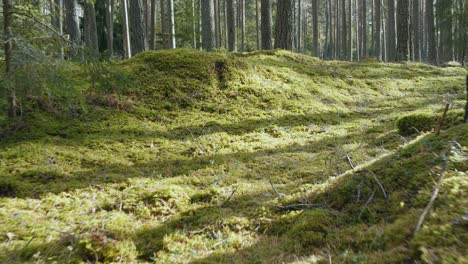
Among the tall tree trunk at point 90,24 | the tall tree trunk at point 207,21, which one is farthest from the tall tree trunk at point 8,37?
the tall tree trunk at point 90,24

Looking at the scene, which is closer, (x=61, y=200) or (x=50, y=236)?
(x=50, y=236)

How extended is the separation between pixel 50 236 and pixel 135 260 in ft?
2.68

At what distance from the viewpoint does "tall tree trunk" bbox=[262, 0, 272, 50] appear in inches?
455

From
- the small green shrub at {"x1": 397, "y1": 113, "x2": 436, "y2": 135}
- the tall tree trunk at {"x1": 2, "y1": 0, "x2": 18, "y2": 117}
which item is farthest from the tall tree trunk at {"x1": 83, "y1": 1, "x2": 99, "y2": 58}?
the small green shrub at {"x1": 397, "y1": 113, "x2": 436, "y2": 135}

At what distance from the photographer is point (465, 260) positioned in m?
1.53

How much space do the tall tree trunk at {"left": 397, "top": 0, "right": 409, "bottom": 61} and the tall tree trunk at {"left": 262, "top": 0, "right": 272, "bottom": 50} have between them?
6257mm

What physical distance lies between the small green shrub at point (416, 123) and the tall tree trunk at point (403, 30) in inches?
400

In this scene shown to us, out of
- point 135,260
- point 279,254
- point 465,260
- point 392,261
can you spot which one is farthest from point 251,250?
point 465,260

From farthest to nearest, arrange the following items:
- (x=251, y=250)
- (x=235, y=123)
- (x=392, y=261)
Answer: (x=235, y=123) → (x=251, y=250) → (x=392, y=261)

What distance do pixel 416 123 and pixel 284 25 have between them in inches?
→ 252

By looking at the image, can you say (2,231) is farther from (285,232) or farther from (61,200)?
(285,232)

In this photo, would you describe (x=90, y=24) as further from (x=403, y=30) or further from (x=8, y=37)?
(x=403, y=30)

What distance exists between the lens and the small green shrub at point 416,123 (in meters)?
5.39

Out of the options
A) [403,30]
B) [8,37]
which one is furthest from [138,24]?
[403,30]
